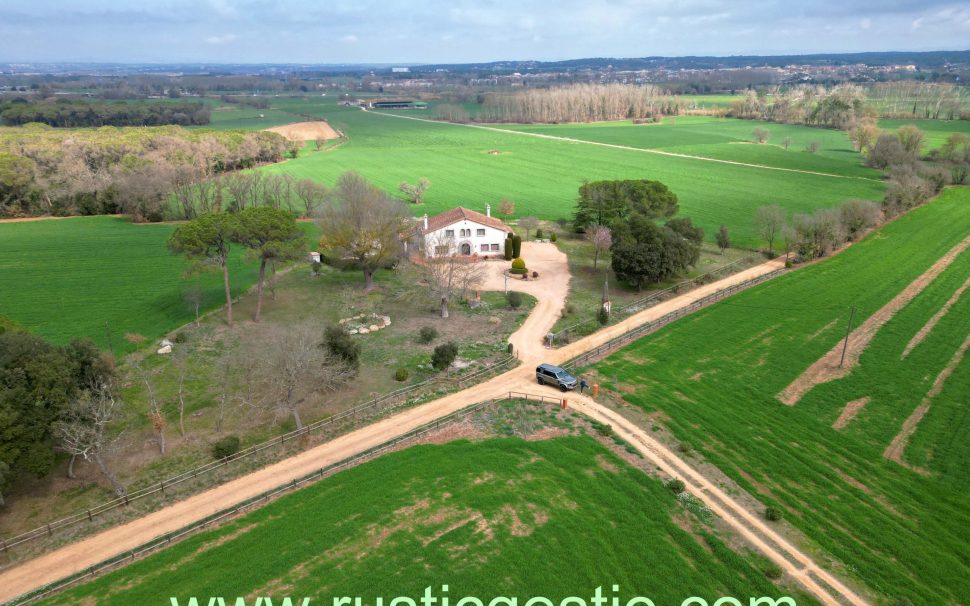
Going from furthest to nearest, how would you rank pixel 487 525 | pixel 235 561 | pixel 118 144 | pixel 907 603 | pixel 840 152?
pixel 840 152
pixel 118 144
pixel 487 525
pixel 235 561
pixel 907 603

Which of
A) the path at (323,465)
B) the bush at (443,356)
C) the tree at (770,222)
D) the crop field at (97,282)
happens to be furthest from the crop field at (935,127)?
the crop field at (97,282)

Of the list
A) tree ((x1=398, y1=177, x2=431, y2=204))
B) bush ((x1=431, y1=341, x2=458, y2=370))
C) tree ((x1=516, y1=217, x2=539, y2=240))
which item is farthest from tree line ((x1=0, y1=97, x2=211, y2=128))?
bush ((x1=431, y1=341, x2=458, y2=370))

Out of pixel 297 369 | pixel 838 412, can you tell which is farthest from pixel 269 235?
pixel 838 412

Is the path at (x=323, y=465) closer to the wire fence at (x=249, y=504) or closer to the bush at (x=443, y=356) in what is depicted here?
the wire fence at (x=249, y=504)

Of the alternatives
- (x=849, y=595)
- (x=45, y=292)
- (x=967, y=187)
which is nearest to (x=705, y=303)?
(x=849, y=595)

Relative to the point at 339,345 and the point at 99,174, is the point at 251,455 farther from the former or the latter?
the point at 99,174

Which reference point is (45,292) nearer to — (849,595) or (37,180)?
(37,180)
